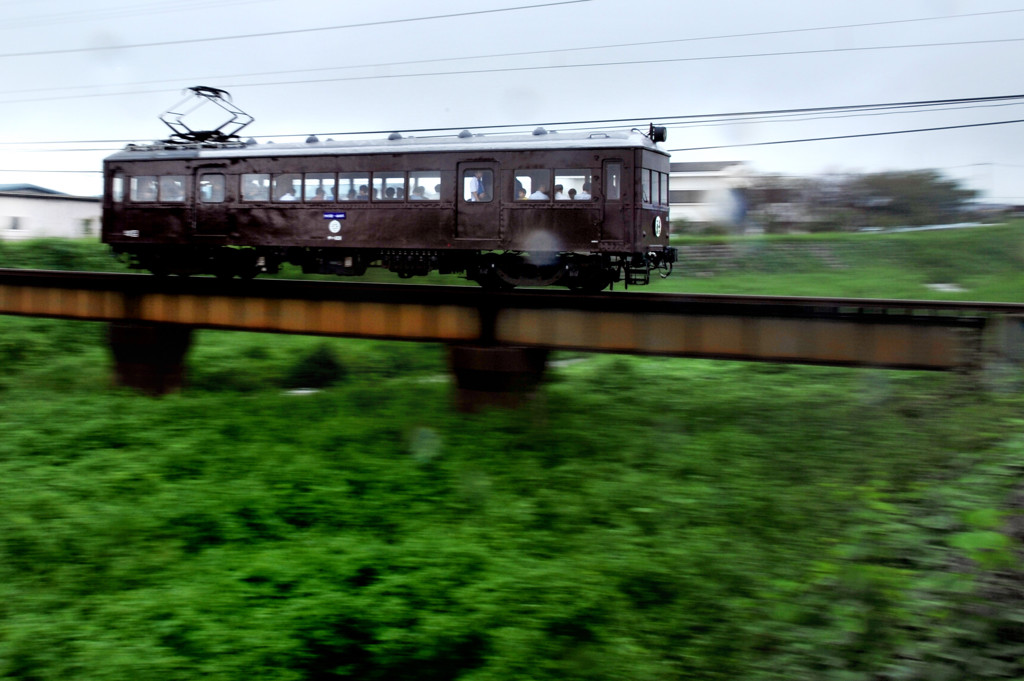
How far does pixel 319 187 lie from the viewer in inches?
650

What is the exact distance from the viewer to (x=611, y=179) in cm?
1439

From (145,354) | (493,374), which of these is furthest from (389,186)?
(145,354)

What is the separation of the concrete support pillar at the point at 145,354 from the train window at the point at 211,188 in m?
2.78

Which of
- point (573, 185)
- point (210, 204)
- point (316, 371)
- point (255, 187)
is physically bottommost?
point (316, 371)

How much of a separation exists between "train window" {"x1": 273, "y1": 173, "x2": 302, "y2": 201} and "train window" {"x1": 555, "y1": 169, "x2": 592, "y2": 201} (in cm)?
538

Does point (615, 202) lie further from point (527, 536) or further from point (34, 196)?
point (34, 196)

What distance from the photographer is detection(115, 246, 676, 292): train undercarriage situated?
15031mm

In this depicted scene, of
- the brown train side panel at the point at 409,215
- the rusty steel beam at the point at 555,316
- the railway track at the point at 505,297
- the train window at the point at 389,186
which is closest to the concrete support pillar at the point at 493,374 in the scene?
the rusty steel beam at the point at 555,316

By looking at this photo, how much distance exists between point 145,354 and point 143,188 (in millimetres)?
3609

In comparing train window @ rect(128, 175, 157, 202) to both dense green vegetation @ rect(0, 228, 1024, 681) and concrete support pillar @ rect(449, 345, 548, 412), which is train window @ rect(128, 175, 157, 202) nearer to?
dense green vegetation @ rect(0, 228, 1024, 681)

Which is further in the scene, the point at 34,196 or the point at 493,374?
the point at 34,196

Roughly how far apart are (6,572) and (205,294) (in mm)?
7999

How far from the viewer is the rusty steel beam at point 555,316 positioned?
40.5 ft

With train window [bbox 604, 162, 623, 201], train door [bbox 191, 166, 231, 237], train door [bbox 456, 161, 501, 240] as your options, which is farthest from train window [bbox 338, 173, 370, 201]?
train window [bbox 604, 162, 623, 201]
